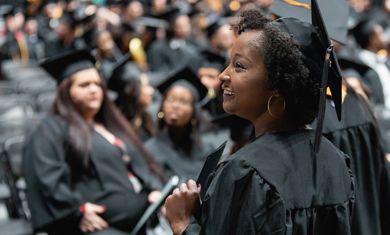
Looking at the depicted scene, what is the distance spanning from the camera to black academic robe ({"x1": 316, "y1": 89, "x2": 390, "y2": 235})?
1768 millimetres

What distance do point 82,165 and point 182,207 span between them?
1.65 metres

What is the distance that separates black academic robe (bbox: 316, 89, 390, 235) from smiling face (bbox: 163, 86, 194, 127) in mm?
1751

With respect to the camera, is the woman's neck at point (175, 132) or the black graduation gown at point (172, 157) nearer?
the black graduation gown at point (172, 157)

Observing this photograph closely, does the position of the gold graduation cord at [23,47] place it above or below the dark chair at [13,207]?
above

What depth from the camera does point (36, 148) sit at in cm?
262

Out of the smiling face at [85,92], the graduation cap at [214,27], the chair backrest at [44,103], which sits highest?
the graduation cap at [214,27]

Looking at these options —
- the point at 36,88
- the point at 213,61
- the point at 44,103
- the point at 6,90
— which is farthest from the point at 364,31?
the point at 6,90

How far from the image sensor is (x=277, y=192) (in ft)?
3.42

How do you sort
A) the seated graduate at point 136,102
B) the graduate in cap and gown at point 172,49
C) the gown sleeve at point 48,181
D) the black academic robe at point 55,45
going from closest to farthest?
the gown sleeve at point 48,181
the seated graduate at point 136,102
the graduate in cap and gown at point 172,49
the black academic robe at point 55,45

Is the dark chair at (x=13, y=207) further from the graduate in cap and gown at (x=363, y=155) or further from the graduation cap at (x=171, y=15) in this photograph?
the graduation cap at (x=171, y=15)

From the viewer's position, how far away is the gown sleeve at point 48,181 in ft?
8.25

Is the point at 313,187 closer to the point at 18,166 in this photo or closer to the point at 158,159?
the point at 158,159

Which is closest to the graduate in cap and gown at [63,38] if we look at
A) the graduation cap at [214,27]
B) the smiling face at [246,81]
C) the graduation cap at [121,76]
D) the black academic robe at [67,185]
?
the graduation cap at [214,27]

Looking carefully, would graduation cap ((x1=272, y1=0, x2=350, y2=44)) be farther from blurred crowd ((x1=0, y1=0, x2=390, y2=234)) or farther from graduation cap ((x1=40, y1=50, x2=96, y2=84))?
graduation cap ((x1=40, y1=50, x2=96, y2=84))
